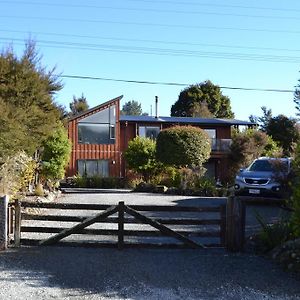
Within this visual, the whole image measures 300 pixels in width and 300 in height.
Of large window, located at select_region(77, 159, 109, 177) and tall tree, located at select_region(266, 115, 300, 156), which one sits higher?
tall tree, located at select_region(266, 115, 300, 156)

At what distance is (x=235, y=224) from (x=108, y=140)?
35059 millimetres

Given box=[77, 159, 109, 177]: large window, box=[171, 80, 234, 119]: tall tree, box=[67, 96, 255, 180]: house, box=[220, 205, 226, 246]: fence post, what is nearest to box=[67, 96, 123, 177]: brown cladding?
box=[67, 96, 255, 180]: house

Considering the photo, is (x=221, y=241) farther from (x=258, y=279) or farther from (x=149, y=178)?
(x=149, y=178)

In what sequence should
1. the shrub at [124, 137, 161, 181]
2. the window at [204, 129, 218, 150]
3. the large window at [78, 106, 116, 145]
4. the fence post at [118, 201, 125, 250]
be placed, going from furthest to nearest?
the large window at [78, 106, 116, 145], the window at [204, 129, 218, 150], the shrub at [124, 137, 161, 181], the fence post at [118, 201, 125, 250]

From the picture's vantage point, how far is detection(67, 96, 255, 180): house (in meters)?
43.1

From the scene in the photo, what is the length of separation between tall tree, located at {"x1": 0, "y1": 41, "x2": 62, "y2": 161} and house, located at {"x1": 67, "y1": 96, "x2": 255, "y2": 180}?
78.8ft

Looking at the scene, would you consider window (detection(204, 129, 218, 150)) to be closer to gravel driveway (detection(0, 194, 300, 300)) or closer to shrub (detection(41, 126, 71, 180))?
shrub (detection(41, 126, 71, 180))

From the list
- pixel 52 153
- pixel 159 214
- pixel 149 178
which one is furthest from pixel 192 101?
pixel 159 214

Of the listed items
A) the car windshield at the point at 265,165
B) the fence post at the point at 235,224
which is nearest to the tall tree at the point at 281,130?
the car windshield at the point at 265,165

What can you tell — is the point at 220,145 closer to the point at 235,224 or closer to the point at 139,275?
the point at 235,224

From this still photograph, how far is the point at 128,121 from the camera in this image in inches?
1742

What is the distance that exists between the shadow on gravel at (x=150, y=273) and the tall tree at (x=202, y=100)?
5682cm

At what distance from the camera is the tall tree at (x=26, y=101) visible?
622 inches

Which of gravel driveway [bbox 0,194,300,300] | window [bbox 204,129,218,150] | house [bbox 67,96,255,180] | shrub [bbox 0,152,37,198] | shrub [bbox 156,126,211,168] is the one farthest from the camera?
window [bbox 204,129,218,150]
